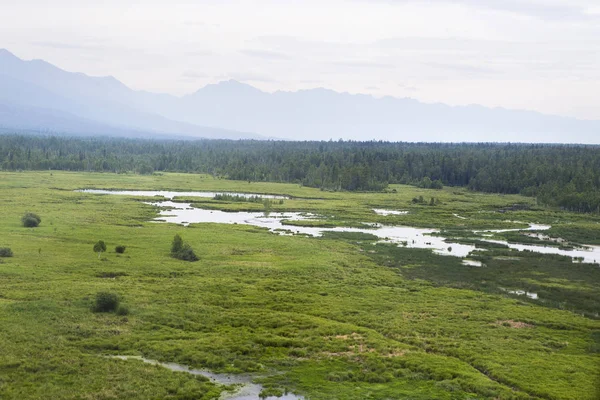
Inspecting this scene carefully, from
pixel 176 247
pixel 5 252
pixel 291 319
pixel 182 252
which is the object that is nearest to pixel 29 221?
pixel 5 252

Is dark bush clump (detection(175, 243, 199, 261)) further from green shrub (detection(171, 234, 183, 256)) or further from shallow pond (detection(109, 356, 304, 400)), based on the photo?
shallow pond (detection(109, 356, 304, 400))

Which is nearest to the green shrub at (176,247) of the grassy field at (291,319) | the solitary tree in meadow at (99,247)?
the grassy field at (291,319)

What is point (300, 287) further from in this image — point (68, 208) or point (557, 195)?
point (557, 195)

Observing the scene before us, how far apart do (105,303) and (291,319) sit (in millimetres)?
14108

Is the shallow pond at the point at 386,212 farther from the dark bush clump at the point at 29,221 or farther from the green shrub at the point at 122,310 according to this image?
the green shrub at the point at 122,310

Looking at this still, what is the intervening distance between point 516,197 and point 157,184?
10147 cm

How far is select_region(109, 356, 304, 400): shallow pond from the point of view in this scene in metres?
33.4

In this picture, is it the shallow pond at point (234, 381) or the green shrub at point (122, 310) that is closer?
the shallow pond at point (234, 381)

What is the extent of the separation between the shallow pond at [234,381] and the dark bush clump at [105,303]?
8752 millimetres

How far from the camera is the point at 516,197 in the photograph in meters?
169

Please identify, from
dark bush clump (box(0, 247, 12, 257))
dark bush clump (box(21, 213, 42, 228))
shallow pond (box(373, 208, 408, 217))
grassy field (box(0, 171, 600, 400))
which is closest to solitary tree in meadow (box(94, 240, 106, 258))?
grassy field (box(0, 171, 600, 400))

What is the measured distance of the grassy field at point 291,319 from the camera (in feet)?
116

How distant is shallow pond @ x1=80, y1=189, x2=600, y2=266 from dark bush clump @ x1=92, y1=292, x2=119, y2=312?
4718 cm

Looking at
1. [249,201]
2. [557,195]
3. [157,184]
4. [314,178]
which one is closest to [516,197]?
→ [557,195]
